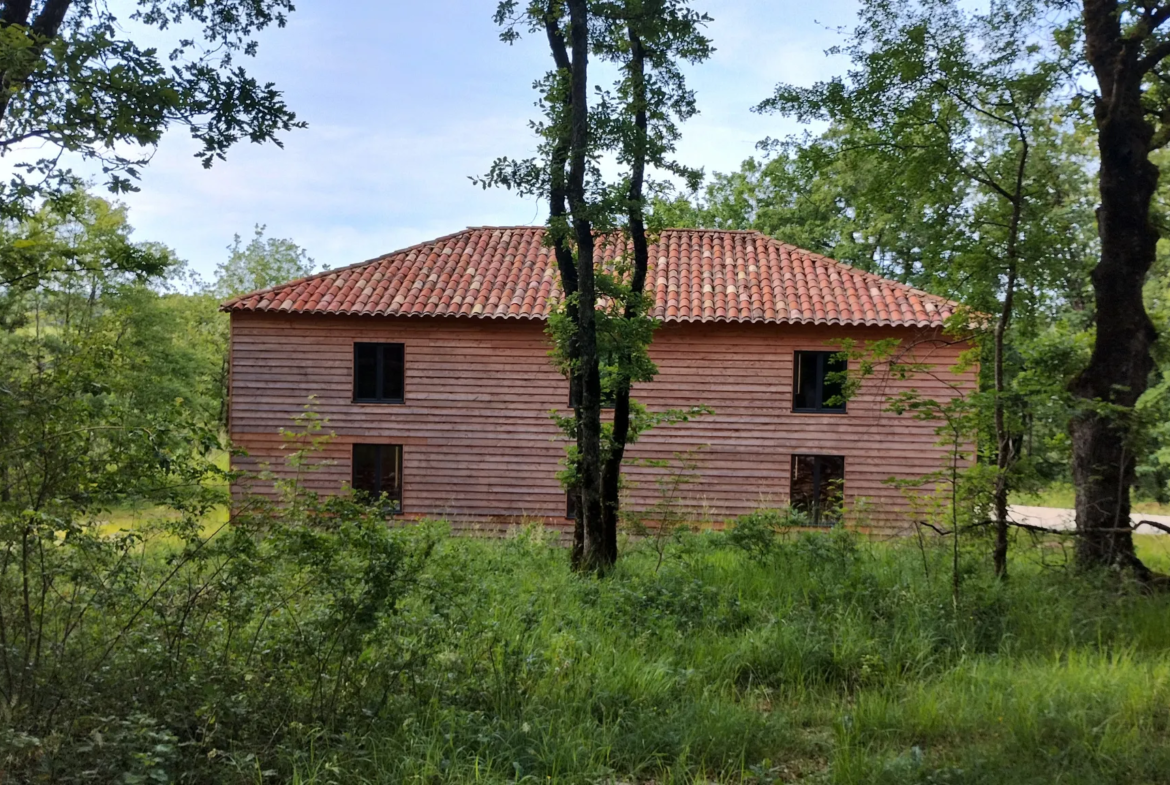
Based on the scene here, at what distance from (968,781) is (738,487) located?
12783 mm

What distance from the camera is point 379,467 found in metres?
17.6

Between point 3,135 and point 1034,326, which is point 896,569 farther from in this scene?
point 3,135

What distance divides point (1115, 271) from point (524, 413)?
11.1 m

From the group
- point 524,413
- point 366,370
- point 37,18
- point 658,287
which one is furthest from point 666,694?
point 366,370

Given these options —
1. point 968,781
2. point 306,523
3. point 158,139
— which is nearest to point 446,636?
point 306,523

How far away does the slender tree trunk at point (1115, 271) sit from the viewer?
8758mm

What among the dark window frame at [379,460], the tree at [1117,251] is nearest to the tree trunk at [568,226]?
the tree at [1117,251]

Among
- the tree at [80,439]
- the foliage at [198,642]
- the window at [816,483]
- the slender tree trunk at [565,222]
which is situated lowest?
the window at [816,483]

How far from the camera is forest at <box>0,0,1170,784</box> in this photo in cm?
436

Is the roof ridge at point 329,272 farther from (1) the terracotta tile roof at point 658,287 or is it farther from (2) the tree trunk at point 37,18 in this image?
(2) the tree trunk at point 37,18

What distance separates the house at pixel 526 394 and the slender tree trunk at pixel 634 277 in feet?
20.8

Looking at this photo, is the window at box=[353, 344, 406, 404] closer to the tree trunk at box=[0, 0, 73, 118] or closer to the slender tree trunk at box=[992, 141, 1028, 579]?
the tree trunk at box=[0, 0, 73, 118]

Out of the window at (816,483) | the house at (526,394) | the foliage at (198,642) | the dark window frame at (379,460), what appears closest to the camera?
the foliage at (198,642)

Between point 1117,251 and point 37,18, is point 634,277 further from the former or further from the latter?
point 37,18
